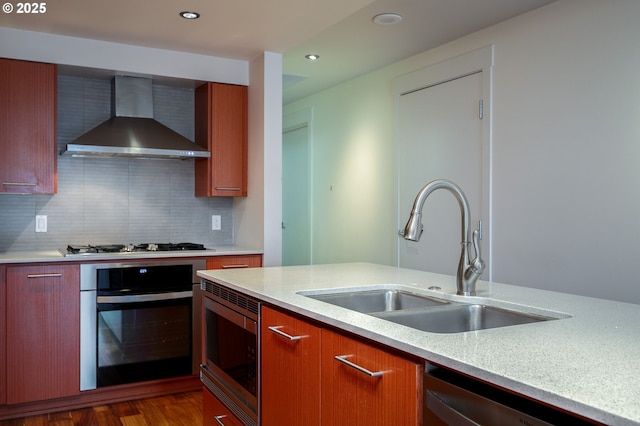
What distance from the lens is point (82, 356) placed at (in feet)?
10.3

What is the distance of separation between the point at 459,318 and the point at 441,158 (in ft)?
8.09

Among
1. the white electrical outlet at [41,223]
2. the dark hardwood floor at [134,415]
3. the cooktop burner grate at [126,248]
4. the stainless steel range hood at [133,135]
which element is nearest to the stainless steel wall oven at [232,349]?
the dark hardwood floor at [134,415]

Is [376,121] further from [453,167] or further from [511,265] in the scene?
[511,265]

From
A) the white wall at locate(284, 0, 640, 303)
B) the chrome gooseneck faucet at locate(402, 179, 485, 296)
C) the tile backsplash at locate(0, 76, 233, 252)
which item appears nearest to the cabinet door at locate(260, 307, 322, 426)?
the chrome gooseneck faucet at locate(402, 179, 485, 296)

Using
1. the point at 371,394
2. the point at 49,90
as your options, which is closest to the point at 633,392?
the point at 371,394

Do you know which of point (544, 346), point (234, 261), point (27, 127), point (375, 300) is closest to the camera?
point (544, 346)

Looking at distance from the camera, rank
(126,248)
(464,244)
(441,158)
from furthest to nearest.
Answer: (441,158) < (126,248) < (464,244)

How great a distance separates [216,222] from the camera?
13.6 ft

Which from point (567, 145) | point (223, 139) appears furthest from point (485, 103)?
point (223, 139)

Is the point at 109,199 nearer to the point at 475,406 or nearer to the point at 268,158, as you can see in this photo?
the point at 268,158

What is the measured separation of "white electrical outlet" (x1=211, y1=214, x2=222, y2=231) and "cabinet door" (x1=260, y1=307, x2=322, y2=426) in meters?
2.36

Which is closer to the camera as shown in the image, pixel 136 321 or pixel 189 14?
pixel 189 14

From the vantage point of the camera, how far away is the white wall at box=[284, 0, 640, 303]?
277 centimetres

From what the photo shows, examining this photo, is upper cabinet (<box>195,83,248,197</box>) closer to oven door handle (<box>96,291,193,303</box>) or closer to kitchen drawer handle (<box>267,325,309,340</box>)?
oven door handle (<box>96,291,193,303</box>)
